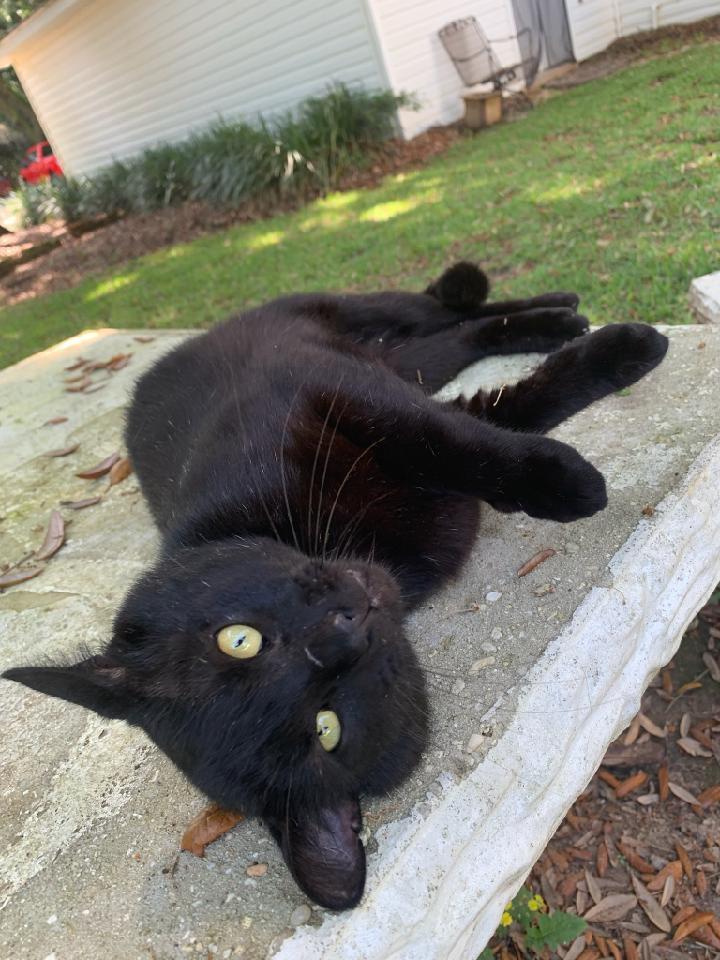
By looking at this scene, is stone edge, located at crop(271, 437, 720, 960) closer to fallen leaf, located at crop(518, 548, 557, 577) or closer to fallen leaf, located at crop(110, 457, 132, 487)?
fallen leaf, located at crop(518, 548, 557, 577)

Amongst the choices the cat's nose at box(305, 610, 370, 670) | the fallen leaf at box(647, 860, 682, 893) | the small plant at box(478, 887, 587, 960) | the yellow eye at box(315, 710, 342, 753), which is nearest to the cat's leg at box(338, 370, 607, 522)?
the cat's nose at box(305, 610, 370, 670)

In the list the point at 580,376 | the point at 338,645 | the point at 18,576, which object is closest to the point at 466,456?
the point at 580,376

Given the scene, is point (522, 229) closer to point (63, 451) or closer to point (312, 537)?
point (63, 451)

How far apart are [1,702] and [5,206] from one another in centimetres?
1701

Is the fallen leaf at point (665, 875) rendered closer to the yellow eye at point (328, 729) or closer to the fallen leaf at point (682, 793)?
the fallen leaf at point (682, 793)

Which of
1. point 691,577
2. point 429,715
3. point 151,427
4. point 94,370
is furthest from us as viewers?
point 94,370

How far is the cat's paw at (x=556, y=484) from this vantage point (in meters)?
1.61

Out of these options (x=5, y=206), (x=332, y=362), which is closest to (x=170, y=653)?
(x=332, y=362)

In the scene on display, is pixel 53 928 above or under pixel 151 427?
under

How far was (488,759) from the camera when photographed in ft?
4.59

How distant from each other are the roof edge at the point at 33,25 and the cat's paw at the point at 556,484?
551 inches

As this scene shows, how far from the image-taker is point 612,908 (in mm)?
1927

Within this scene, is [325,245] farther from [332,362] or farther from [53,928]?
[53,928]

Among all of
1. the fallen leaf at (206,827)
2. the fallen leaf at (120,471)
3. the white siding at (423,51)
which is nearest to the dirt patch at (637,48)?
the white siding at (423,51)
